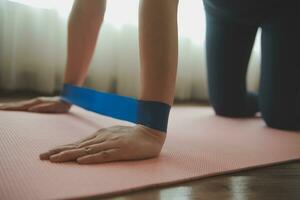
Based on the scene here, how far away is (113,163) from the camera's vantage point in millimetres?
583

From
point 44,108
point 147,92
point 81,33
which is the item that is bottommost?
point 44,108

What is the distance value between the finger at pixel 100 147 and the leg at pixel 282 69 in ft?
2.26

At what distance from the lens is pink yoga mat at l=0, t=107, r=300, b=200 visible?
46cm

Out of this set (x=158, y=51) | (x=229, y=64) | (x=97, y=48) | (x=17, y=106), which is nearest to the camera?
(x=158, y=51)

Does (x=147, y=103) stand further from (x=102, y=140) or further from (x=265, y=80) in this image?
(x=265, y=80)

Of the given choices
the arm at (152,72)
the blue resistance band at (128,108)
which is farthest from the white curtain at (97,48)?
the arm at (152,72)

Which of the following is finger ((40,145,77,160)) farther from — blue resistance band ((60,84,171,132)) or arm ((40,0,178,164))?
blue resistance band ((60,84,171,132))

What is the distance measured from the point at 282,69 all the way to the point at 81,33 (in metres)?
0.61

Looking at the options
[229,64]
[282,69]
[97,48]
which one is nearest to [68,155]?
[282,69]

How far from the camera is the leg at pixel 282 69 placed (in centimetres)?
106

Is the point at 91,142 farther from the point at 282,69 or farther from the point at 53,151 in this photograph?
the point at 282,69

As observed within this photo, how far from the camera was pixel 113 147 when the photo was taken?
1.95 feet

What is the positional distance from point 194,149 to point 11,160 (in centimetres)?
36

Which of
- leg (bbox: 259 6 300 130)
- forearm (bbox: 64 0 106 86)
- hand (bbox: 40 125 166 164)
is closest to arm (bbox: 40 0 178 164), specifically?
hand (bbox: 40 125 166 164)
